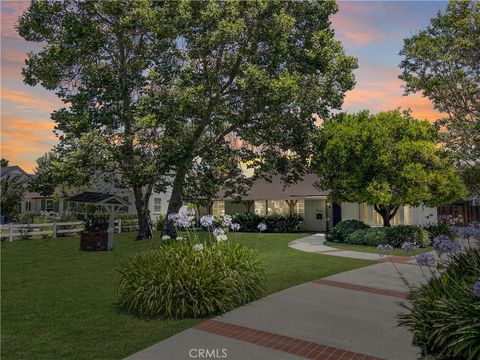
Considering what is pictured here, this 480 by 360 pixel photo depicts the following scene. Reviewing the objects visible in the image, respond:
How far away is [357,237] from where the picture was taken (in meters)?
21.9

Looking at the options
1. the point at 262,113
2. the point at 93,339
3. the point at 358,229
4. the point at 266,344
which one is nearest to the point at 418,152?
the point at 358,229

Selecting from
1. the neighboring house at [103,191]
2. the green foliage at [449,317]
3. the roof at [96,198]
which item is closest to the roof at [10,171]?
the neighboring house at [103,191]

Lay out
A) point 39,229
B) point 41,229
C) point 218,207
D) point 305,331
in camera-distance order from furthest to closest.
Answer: point 218,207 < point 41,229 < point 39,229 < point 305,331

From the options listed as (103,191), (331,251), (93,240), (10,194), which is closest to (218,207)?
(103,191)

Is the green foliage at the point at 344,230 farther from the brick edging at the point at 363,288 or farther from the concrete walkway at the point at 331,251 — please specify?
the brick edging at the point at 363,288

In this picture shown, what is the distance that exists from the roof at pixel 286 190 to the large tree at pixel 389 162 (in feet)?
29.3

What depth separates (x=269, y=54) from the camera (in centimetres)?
2036

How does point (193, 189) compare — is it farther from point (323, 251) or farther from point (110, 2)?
point (110, 2)

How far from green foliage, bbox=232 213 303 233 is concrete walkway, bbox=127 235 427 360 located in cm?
2173

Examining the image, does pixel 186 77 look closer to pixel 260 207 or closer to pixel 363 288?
pixel 363 288

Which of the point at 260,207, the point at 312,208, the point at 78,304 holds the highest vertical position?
the point at 260,207

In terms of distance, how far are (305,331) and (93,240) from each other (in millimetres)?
15955

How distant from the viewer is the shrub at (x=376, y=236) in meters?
20.7

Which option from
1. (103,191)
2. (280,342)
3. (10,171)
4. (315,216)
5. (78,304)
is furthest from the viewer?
(10,171)
